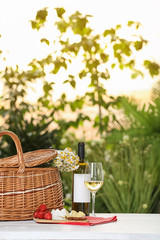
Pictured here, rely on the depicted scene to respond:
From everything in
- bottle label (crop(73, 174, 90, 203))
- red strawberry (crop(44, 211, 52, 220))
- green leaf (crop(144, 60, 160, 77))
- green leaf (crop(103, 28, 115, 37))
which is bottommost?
red strawberry (crop(44, 211, 52, 220))

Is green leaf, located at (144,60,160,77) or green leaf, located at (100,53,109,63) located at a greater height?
green leaf, located at (100,53,109,63)

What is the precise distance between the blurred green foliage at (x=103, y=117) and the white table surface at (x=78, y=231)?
154cm

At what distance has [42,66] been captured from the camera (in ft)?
9.82

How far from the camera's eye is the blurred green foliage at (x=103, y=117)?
2.85 metres

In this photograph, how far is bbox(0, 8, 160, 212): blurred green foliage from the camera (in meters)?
2.85

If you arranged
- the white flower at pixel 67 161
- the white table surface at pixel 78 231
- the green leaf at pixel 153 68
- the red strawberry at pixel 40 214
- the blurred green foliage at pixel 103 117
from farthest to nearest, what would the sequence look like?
the green leaf at pixel 153 68 < the blurred green foliage at pixel 103 117 < the white flower at pixel 67 161 < the red strawberry at pixel 40 214 < the white table surface at pixel 78 231

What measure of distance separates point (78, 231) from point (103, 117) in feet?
8.27

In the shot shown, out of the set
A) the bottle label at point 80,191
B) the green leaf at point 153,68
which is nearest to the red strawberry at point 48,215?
the bottle label at point 80,191

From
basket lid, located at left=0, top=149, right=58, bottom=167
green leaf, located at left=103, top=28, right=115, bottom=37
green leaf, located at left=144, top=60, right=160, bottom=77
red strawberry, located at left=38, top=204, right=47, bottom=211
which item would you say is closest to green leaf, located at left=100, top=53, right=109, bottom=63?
green leaf, located at left=103, top=28, right=115, bottom=37

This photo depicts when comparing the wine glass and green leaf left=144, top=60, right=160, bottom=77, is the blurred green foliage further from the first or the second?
the wine glass

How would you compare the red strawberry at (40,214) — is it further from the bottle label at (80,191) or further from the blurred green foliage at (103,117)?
the blurred green foliage at (103,117)

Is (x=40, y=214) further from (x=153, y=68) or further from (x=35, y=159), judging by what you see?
(x=153, y=68)

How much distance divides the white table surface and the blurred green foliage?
5.06 feet

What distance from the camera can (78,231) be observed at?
44.4 inches
